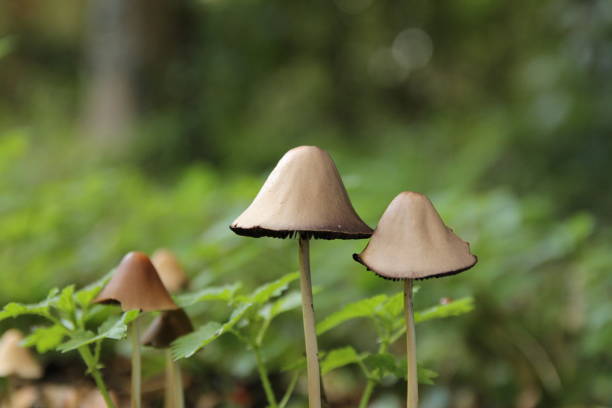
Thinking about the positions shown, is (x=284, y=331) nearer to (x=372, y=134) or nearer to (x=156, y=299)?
(x=156, y=299)

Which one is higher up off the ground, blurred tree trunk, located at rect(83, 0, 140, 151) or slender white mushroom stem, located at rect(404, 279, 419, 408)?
blurred tree trunk, located at rect(83, 0, 140, 151)

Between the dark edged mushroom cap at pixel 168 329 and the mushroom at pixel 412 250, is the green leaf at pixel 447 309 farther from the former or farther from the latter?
the dark edged mushroom cap at pixel 168 329

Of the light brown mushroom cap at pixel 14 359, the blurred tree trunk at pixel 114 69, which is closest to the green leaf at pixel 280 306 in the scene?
the light brown mushroom cap at pixel 14 359

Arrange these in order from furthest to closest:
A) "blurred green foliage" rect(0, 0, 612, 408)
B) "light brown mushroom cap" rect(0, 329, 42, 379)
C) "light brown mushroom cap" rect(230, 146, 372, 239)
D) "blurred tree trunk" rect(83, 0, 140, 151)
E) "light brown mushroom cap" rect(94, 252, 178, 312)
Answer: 1. "blurred tree trunk" rect(83, 0, 140, 151)
2. "blurred green foliage" rect(0, 0, 612, 408)
3. "light brown mushroom cap" rect(0, 329, 42, 379)
4. "light brown mushroom cap" rect(94, 252, 178, 312)
5. "light brown mushroom cap" rect(230, 146, 372, 239)

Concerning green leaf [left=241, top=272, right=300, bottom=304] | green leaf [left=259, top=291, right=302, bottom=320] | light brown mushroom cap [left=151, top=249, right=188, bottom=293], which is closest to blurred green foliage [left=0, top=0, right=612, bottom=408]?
light brown mushroom cap [left=151, top=249, right=188, bottom=293]

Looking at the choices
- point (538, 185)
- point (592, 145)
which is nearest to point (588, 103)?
point (592, 145)

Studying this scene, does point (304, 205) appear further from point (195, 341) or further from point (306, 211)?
point (195, 341)

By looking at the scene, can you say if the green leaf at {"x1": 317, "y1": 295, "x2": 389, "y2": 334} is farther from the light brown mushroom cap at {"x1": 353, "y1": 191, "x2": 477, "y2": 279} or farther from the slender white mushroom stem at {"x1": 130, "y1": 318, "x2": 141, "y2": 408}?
the slender white mushroom stem at {"x1": 130, "y1": 318, "x2": 141, "y2": 408}

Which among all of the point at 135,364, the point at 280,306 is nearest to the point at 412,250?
the point at 280,306
